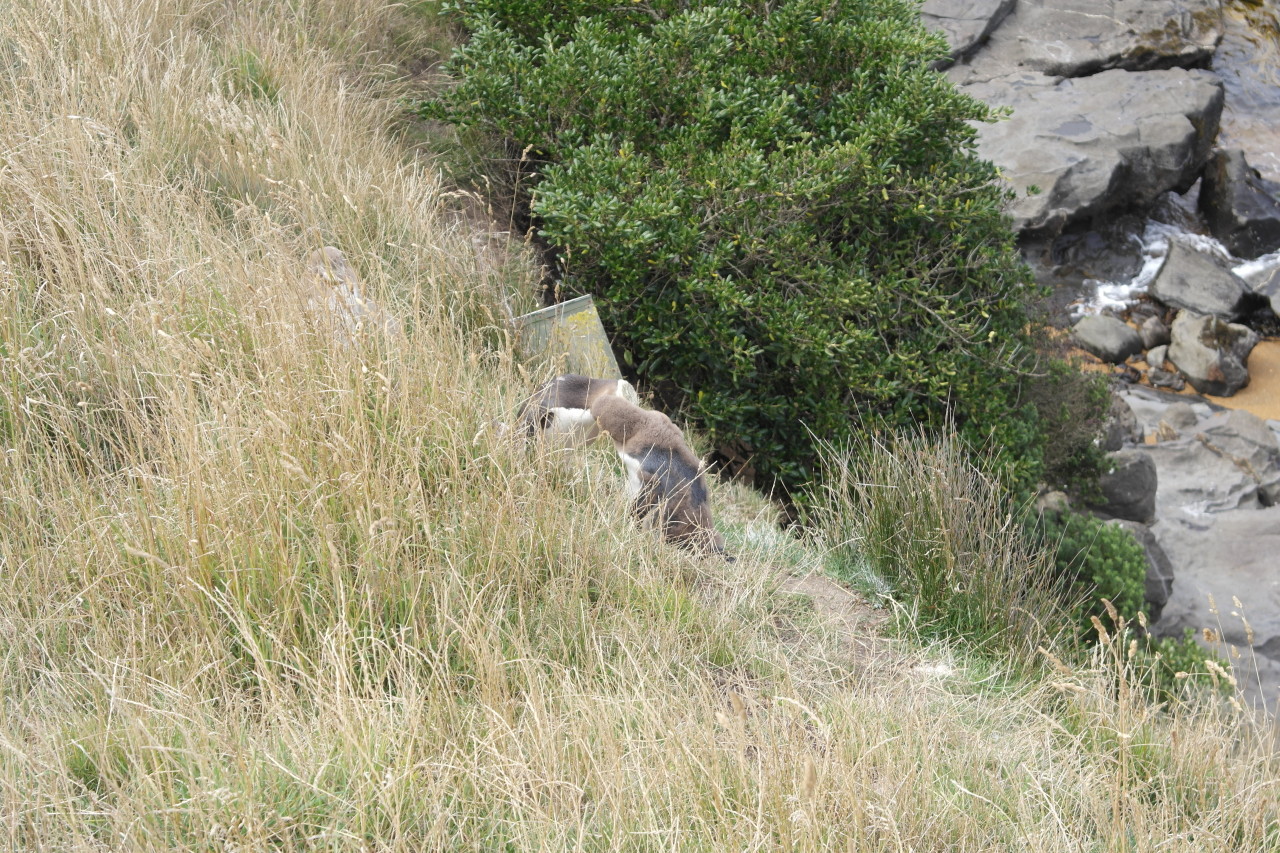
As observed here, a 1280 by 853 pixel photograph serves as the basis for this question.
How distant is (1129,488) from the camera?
334 inches

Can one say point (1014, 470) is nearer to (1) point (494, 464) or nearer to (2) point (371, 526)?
(1) point (494, 464)

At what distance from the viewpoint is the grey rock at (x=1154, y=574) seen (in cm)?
730

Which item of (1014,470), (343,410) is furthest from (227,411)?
(1014,470)

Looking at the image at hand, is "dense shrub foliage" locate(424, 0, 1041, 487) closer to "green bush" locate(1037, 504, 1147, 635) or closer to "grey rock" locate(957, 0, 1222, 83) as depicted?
"green bush" locate(1037, 504, 1147, 635)

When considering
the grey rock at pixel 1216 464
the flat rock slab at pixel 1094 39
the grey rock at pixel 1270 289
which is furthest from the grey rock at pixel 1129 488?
the flat rock slab at pixel 1094 39

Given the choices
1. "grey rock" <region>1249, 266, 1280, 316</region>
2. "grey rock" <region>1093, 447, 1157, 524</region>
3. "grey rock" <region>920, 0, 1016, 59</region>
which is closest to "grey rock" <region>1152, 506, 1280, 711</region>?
"grey rock" <region>1093, 447, 1157, 524</region>

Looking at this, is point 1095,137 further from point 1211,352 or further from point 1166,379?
point 1166,379

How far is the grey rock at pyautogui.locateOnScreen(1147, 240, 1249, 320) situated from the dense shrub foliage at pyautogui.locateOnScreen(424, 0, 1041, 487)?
7684 mm

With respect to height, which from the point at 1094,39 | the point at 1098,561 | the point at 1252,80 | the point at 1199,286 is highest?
the point at 1094,39

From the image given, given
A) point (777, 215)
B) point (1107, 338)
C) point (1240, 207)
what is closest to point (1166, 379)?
point (1107, 338)

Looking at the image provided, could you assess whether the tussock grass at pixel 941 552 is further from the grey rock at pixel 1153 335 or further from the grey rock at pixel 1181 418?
the grey rock at pixel 1153 335

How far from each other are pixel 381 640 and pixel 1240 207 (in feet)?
47.3

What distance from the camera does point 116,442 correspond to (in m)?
3.57

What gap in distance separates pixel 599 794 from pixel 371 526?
3.10ft
